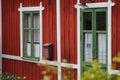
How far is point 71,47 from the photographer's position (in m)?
10.4

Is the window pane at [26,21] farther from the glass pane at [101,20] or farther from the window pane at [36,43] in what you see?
the glass pane at [101,20]

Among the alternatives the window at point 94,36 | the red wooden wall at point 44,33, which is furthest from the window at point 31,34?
the window at point 94,36

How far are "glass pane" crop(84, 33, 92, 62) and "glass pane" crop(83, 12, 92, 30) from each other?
0.17 metres

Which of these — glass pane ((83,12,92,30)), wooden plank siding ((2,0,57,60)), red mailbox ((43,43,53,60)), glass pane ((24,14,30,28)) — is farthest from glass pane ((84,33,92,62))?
glass pane ((24,14,30,28))

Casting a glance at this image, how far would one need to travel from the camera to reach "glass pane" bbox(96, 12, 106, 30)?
30.5 ft

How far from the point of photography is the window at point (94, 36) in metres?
9.34

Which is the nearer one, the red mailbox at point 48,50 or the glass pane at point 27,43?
the red mailbox at point 48,50

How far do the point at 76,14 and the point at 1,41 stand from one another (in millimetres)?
4579

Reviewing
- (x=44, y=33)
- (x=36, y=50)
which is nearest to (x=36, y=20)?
(x=44, y=33)

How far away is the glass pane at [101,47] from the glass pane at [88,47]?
13.7 inches

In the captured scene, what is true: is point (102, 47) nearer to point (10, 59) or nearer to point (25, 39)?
point (25, 39)

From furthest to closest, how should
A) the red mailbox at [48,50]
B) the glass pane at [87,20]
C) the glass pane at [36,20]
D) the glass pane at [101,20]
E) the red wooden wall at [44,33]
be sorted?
the glass pane at [36,20] → the red mailbox at [48,50] → the red wooden wall at [44,33] → the glass pane at [87,20] → the glass pane at [101,20]

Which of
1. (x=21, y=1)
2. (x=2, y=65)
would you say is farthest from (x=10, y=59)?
(x=21, y=1)

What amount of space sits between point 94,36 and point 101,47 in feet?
1.05
